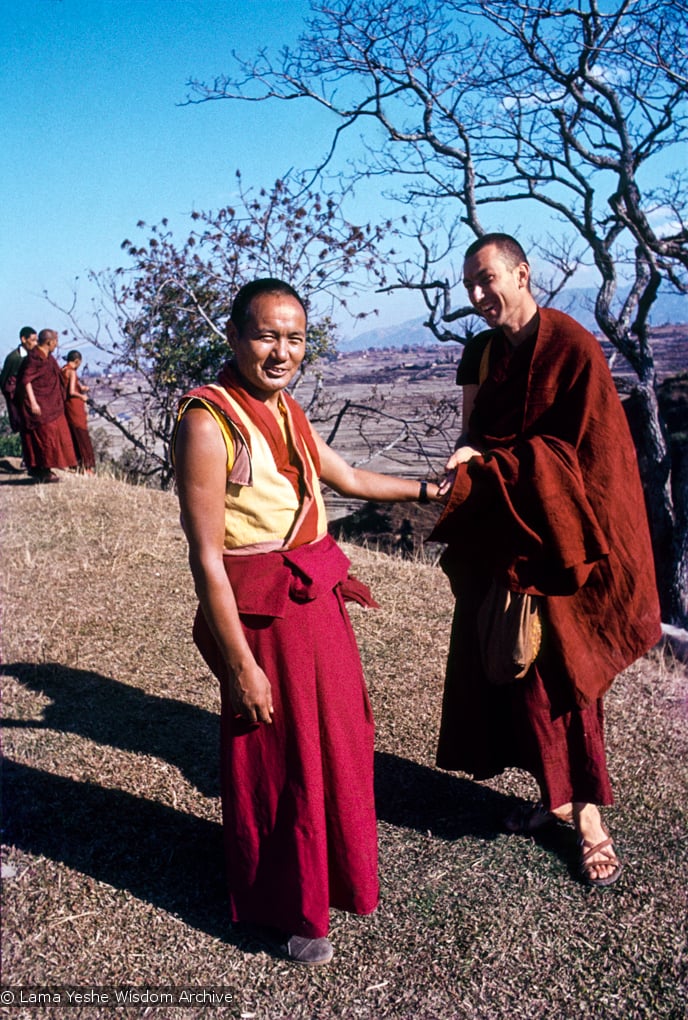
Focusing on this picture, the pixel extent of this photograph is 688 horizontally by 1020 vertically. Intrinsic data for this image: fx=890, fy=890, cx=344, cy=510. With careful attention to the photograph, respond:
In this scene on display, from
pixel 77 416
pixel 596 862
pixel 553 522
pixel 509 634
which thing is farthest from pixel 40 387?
pixel 596 862

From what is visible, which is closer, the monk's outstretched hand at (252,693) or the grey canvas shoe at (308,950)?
the monk's outstretched hand at (252,693)

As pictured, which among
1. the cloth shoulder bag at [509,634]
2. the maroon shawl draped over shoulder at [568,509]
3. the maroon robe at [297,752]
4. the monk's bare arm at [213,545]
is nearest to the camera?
the monk's bare arm at [213,545]

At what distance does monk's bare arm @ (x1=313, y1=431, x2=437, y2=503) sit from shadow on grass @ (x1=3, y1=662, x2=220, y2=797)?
1379mm

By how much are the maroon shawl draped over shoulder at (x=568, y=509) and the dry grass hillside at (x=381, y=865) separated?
696mm

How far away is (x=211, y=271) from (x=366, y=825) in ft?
31.1

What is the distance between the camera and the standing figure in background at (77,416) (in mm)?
11141

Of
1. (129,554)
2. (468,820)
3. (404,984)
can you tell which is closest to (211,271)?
(129,554)

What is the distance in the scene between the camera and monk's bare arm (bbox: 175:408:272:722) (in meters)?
2.21

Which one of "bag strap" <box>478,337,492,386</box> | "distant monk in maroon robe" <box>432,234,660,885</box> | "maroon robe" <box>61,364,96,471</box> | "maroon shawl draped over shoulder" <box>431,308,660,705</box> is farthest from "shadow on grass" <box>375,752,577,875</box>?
"maroon robe" <box>61,364,96,471</box>

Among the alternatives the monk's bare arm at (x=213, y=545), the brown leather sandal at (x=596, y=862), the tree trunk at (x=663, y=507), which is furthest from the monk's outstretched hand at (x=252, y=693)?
the tree trunk at (x=663, y=507)

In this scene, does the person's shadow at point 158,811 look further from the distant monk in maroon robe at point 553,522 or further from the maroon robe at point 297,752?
the distant monk in maroon robe at point 553,522

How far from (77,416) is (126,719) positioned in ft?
25.8

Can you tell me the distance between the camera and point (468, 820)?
326cm

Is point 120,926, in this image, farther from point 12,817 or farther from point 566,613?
point 566,613
